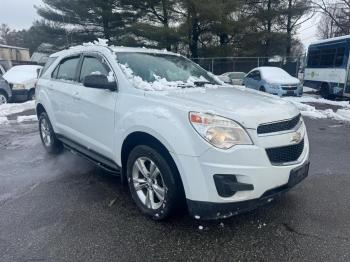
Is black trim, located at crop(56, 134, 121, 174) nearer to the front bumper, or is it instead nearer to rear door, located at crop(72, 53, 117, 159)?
A: rear door, located at crop(72, 53, 117, 159)

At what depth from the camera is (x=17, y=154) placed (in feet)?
20.7

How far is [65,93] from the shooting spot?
5016 mm

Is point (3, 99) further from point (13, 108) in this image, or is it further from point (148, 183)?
point (148, 183)

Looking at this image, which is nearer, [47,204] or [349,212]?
[349,212]

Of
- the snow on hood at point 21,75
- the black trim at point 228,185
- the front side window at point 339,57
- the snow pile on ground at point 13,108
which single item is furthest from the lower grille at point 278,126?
the snow on hood at point 21,75

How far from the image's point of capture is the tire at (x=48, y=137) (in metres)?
5.99

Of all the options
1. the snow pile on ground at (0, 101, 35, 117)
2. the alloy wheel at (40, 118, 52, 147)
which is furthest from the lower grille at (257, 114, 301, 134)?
the snow pile on ground at (0, 101, 35, 117)

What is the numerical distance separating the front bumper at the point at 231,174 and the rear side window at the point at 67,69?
9.08 ft

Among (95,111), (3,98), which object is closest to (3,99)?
(3,98)

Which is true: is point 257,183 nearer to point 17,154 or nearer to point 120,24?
point 17,154

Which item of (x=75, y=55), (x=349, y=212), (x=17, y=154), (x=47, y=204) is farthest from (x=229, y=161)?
(x=17, y=154)

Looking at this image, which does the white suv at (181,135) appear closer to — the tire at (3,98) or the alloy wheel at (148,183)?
the alloy wheel at (148,183)

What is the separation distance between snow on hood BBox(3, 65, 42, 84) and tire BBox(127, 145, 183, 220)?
41.5 ft

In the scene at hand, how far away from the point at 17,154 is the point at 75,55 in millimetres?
2498
